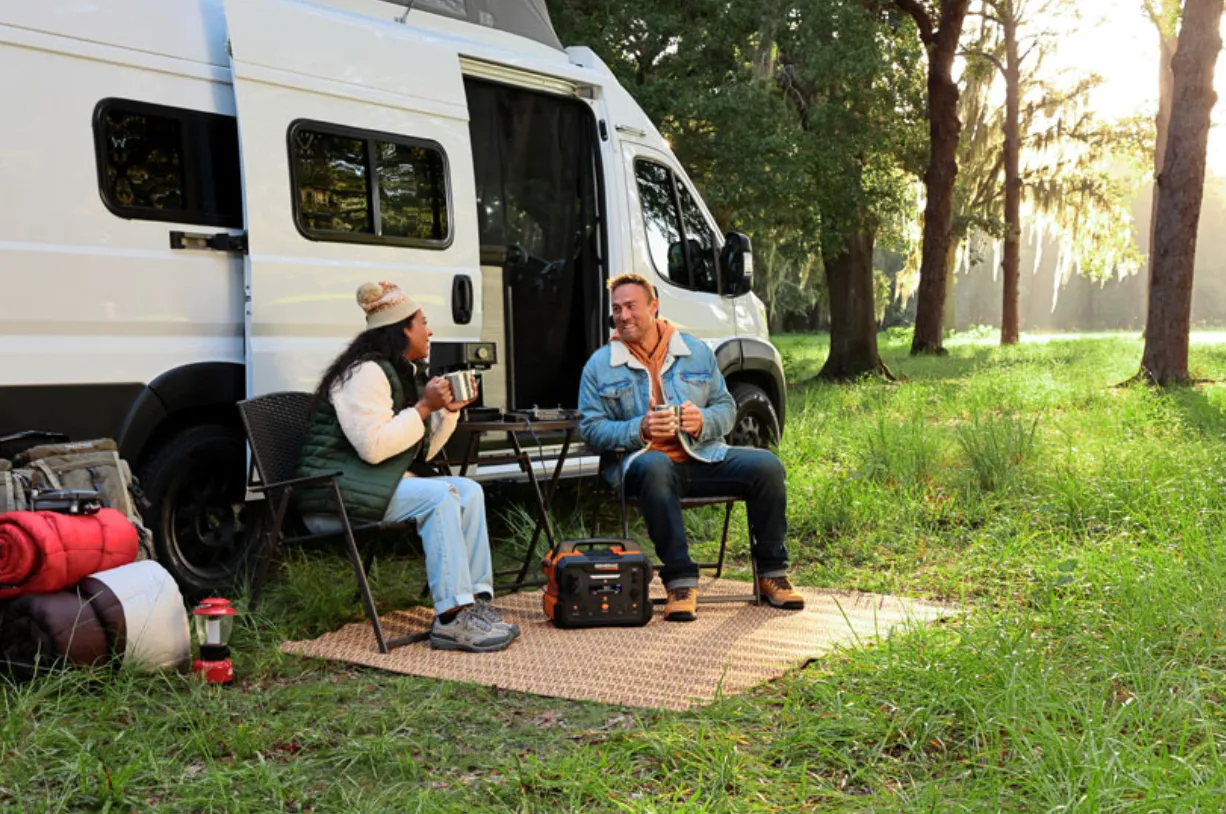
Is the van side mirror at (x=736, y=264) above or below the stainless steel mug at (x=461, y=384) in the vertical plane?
above

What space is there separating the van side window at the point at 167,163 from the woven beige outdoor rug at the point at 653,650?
1.66 meters

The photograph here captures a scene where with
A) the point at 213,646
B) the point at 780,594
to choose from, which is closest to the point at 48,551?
the point at 213,646

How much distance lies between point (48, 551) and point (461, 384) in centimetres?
145

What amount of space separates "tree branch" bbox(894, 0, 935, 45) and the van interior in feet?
36.0

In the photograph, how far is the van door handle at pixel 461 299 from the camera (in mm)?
5656

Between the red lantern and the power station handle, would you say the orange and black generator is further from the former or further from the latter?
the red lantern

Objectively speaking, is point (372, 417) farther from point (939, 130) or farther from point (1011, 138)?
point (1011, 138)

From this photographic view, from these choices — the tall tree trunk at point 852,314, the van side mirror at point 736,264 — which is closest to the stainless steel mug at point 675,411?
the van side mirror at point 736,264

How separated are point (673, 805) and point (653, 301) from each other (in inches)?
105

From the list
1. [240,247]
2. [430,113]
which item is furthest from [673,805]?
[430,113]

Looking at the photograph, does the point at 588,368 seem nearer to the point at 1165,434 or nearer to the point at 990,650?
the point at 990,650

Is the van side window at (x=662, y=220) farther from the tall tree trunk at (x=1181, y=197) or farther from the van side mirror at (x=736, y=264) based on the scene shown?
the tall tree trunk at (x=1181, y=197)

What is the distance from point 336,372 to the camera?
4.46 m

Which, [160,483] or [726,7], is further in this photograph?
[726,7]
